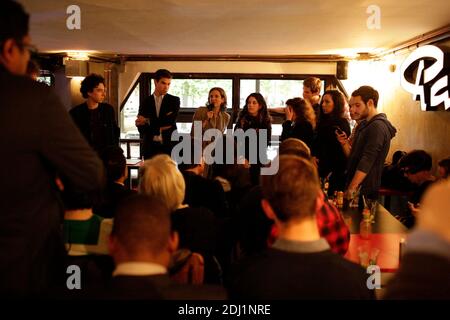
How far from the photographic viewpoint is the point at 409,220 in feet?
12.8

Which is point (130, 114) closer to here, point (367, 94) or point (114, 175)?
point (367, 94)

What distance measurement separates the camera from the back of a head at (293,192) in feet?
4.82

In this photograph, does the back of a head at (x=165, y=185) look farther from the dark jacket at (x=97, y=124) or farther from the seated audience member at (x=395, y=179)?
the seated audience member at (x=395, y=179)

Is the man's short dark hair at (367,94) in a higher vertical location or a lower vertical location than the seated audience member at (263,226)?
higher

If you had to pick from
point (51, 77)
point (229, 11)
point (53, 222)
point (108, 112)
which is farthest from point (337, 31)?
point (51, 77)

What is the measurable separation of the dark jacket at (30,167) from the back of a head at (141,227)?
0.41 feet

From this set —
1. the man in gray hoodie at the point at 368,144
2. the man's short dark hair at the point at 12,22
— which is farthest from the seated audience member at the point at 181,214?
the man in gray hoodie at the point at 368,144

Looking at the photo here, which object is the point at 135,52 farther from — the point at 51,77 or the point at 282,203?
the point at 282,203

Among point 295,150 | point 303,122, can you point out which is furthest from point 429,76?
point 295,150

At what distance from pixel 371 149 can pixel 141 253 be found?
8.60 feet

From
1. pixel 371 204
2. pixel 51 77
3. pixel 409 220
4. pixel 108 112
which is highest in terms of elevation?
pixel 51 77

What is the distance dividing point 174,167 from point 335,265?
1.12m
